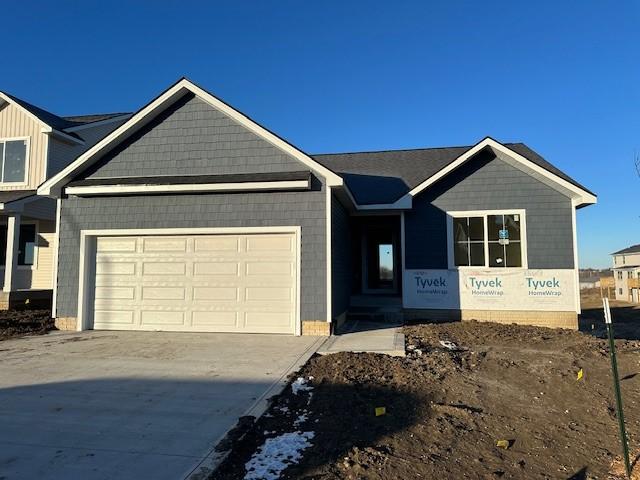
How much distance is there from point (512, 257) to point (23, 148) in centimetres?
1665

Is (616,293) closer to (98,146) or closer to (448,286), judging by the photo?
(448,286)

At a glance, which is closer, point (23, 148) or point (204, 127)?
point (204, 127)

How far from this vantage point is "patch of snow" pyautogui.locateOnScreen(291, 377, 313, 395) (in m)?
5.78

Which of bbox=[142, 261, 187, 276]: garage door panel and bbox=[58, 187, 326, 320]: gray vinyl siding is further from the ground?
bbox=[58, 187, 326, 320]: gray vinyl siding

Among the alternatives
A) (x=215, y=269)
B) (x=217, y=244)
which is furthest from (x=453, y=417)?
(x=217, y=244)

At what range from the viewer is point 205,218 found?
10.1m

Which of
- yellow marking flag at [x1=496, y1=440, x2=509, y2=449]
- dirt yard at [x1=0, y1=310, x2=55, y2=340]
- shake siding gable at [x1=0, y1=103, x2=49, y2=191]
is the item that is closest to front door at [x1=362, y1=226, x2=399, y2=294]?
dirt yard at [x1=0, y1=310, x2=55, y2=340]

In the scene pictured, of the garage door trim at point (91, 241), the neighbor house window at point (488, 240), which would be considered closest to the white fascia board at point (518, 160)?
the neighbor house window at point (488, 240)

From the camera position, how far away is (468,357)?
7.52 m

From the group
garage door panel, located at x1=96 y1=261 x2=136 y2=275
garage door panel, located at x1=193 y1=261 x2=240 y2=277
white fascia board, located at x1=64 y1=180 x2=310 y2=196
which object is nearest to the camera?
white fascia board, located at x1=64 y1=180 x2=310 y2=196

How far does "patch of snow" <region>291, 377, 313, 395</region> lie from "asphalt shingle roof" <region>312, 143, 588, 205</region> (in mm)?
7112

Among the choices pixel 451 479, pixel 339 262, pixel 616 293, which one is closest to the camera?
pixel 451 479

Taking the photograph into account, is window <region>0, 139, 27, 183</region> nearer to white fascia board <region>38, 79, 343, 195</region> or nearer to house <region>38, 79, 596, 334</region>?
white fascia board <region>38, 79, 343, 195</region>

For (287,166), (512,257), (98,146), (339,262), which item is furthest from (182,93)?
(512,257)
